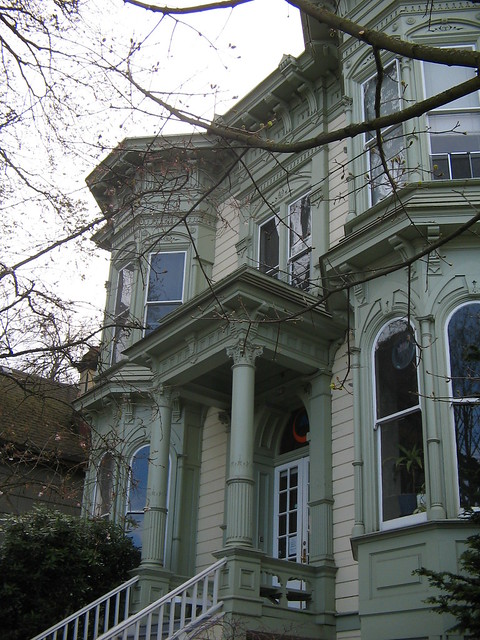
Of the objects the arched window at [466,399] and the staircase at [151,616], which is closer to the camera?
the arched window at [466,399]

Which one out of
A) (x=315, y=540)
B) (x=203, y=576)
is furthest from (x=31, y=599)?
(x=315, y=540)

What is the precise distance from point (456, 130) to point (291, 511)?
6475mm

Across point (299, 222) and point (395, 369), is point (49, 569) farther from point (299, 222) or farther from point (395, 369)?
point (299, 222)

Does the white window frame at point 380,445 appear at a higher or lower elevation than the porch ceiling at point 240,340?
lower

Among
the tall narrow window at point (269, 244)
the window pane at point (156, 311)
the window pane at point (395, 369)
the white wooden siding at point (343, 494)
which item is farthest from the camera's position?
the window pane at point (156, 311)

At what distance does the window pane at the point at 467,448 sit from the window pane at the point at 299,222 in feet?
17.8

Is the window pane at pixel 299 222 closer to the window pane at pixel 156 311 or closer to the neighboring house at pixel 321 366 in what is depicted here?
the neighboring house at pixel 321 366

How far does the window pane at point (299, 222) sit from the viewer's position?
1383 centimetres

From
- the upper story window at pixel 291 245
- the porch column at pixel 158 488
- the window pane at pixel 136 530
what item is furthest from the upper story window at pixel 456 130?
the window pane at pixel 136 530

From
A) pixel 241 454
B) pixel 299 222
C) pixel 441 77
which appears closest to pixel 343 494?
pixel 241 454

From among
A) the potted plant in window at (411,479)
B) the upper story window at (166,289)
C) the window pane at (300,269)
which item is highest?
the upper story window at (166,289)

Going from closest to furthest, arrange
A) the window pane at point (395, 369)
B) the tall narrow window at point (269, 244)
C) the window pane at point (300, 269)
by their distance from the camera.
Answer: the window pane at point (395, 369) < the window pane at point (300, 269) < the tall narrow window at point (269, 244)

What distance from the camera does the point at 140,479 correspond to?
1493 cm

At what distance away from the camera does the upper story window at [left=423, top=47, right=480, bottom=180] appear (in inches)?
419
